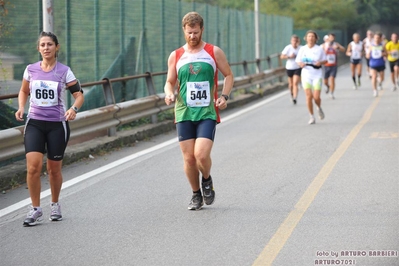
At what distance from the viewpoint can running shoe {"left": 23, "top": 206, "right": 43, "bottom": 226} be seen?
26.4 ft

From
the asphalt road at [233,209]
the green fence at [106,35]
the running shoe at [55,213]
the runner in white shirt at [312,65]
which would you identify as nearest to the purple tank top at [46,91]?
the running shoe at [55,213]

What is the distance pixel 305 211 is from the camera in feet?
27.5

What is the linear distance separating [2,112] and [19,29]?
190cm

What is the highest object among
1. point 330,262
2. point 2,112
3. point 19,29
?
point 19,29

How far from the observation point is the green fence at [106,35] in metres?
13.3

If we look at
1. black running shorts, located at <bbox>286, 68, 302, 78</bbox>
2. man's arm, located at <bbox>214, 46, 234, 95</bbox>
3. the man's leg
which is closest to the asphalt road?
the man's leg

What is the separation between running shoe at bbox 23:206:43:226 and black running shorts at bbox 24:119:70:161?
500 millimetres

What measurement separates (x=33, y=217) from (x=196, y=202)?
1.59 m

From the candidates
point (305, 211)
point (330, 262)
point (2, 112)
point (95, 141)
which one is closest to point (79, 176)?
point (2, 112)

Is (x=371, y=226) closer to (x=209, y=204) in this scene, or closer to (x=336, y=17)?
(x=209, y=204)

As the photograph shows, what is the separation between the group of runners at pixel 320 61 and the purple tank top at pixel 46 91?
30.6 ft

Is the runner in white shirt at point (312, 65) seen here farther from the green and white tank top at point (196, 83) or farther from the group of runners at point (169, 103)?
the green and white tank top at point (196, 83)

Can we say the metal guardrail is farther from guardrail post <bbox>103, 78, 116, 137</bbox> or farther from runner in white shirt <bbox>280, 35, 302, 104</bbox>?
runner in white shirt <bbox>280, 35, 302, 104</bbox>

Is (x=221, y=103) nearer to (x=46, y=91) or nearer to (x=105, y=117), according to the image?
(x=46, y=91)
